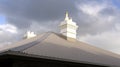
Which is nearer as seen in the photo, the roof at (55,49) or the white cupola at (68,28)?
the roof at (55,49)

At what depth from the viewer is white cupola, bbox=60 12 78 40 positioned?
48.1ft

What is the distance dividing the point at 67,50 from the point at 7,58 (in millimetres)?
3267

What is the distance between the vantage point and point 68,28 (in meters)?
15.0

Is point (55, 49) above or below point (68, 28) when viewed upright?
below

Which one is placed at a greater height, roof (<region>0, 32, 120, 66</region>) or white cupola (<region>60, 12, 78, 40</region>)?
white cupola (<region>60, 12, 78, 40</region>)

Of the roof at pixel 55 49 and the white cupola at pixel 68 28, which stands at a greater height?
the white cupola at pixel 68 28

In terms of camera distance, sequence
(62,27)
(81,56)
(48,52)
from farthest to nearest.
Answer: (62,27) < (81,56) < (48,52)

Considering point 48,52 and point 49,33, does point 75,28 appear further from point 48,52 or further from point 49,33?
point 48,52

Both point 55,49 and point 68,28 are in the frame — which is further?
point 68,28

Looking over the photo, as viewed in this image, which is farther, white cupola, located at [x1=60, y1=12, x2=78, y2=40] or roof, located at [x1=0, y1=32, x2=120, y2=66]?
white cupola, located at [x1=60, y1=12, x2=78, y2=40]

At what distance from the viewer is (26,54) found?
8.61 meters

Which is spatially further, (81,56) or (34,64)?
(81,56)

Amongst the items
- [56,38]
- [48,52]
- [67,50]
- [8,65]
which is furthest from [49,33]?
[8,65]

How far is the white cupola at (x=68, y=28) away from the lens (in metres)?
14.7
